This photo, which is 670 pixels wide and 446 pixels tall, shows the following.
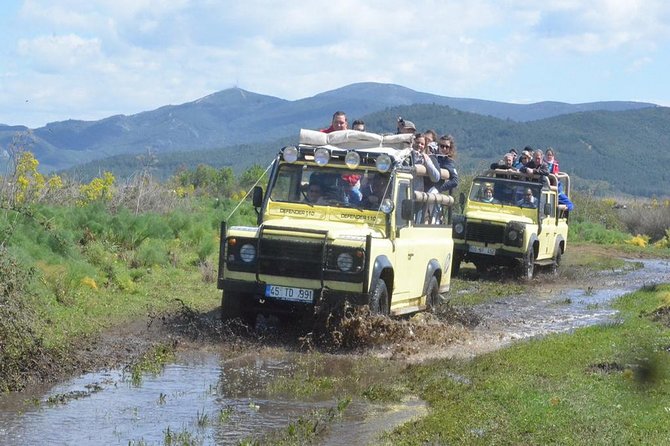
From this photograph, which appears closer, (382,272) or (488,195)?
(382,272)

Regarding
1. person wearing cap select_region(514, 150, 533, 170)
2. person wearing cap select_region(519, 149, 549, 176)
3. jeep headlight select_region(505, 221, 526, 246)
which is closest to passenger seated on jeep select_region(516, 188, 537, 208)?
person wearing cap select_region(519, 149, 549, 176)

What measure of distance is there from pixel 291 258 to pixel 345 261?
1.96 feet

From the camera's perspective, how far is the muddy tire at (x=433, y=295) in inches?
562

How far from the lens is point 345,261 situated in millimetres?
11227

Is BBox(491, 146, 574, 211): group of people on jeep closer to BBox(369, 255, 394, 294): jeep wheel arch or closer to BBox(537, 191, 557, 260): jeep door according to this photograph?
BBox(537, 191, 557, 260): jeep door

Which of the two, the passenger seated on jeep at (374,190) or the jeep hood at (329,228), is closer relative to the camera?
the jeep hood at (329,228)

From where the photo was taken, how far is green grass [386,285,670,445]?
7359 mm

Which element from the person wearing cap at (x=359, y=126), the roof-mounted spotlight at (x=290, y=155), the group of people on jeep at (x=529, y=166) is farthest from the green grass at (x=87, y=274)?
the group of people on jeep at (x=529, y=166)

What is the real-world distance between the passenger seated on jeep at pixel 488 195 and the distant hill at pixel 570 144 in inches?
5030

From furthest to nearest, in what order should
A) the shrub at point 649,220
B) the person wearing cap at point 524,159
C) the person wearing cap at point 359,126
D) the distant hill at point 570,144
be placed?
the distant hill at point 570,144 < the shrub at point 649,220 < the person wearing cap at point 524,159 < the person wearing cap at point 359,126

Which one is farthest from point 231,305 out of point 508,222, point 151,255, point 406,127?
point 508,222

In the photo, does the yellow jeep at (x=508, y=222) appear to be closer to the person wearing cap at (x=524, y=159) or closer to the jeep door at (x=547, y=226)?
the jeep door at (x=547, y=226)

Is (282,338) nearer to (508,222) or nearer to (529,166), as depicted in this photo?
(508,222)

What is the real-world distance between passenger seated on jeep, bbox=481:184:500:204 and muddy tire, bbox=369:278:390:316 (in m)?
11.3
